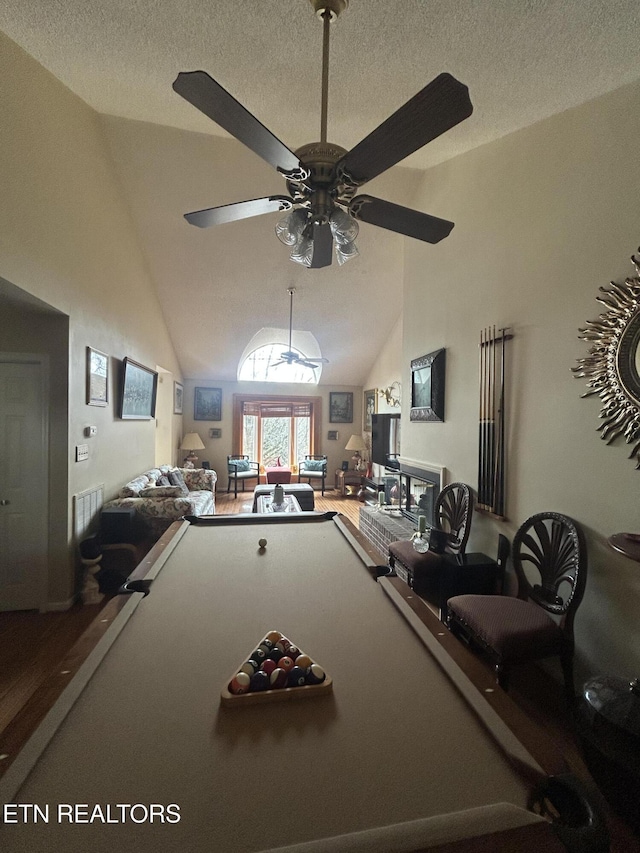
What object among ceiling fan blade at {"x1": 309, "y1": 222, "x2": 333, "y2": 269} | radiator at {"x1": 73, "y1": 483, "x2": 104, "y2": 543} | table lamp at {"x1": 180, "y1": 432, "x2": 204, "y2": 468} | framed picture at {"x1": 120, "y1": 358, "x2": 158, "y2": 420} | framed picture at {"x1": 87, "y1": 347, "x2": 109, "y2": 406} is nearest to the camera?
ceiling fan blade at {"x1": 309, "y1": 222, "x2": 333, "y2": 269}

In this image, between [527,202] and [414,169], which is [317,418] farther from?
[527,202]

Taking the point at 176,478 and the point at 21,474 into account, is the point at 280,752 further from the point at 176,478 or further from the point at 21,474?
the point at 176,478

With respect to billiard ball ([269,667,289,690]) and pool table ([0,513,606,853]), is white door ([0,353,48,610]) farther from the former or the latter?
billiard ball ([269,667,289,690])

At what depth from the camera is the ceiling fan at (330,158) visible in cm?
115

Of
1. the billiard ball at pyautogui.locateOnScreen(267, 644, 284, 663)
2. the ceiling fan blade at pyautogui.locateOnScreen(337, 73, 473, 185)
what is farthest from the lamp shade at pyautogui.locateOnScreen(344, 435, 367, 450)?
the billiard ball at pyautogui.locateOnScreen(267, 644, 284, 663)

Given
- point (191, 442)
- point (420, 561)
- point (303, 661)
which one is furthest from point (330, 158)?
point (191, 442)

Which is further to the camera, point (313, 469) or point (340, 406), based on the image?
point (340, 406)

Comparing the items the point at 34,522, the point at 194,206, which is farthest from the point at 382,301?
the point at 34,522

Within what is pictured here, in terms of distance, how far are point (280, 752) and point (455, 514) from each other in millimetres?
2453

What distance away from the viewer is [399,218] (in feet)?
5.85

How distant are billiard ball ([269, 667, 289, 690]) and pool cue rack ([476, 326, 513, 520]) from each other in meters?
2.10

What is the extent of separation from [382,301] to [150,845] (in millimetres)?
5754

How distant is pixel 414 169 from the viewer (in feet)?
11.6

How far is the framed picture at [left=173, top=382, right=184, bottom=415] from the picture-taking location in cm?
667
